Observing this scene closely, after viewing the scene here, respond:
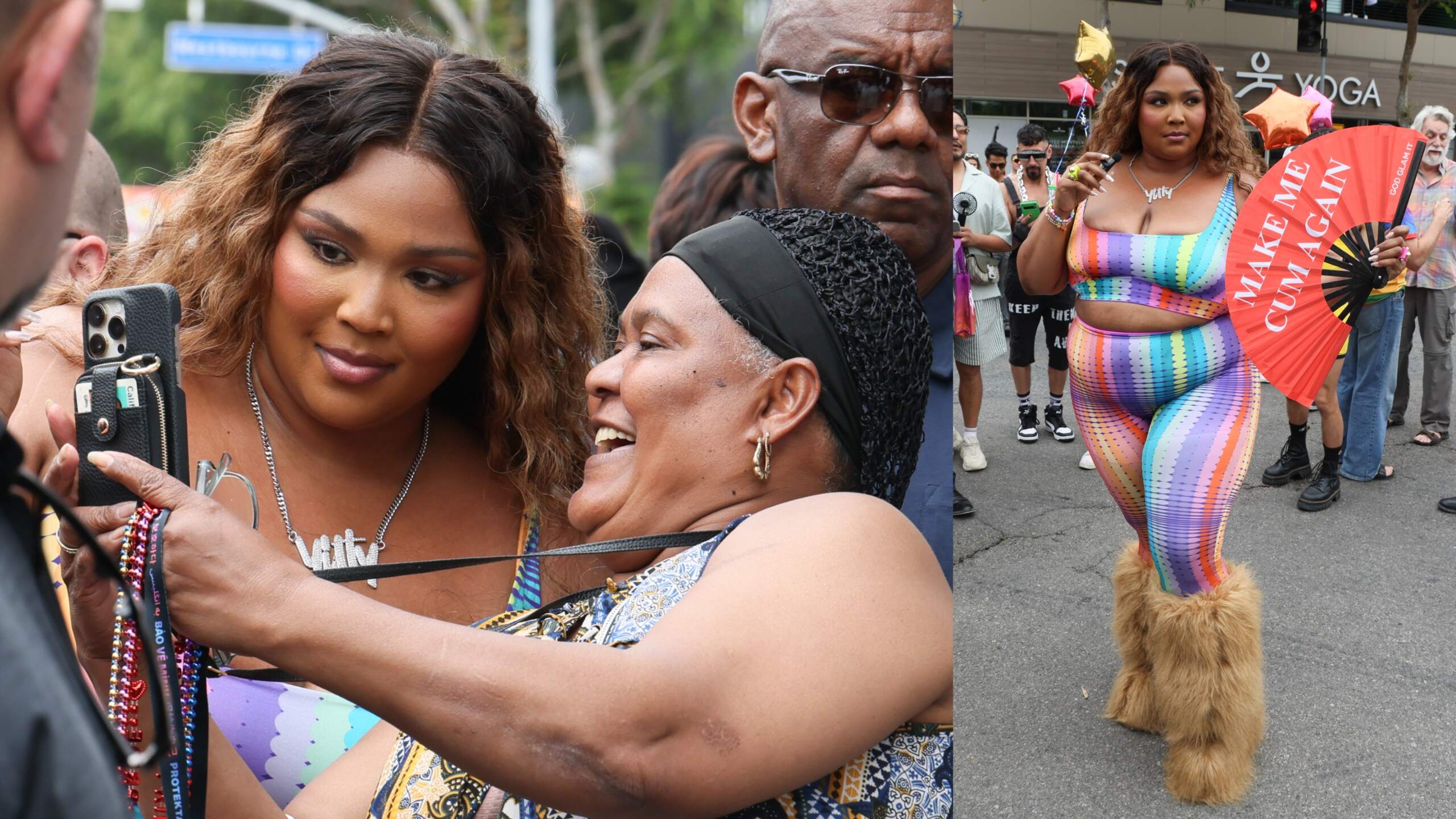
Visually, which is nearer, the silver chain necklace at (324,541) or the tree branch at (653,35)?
the silver chain necklace at (324,541)

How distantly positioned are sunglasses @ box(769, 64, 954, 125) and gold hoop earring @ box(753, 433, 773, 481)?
451mm

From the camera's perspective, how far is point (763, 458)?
1.57 m

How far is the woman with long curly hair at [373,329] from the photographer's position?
188 centimetres

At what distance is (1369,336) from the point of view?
4.62ft

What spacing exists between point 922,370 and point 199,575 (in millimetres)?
957

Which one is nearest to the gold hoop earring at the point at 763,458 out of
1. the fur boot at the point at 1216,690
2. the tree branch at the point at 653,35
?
the fur boot at the point at 1216,690

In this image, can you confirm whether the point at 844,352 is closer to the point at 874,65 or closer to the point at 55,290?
the point at 874,65

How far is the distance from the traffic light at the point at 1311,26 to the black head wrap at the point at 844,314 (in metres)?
0.56

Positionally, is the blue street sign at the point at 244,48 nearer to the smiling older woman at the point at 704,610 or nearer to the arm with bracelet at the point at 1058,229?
the smiling older woman at the point at 704,610

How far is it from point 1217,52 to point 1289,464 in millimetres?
524

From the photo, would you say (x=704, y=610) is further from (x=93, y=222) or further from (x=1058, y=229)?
(x=93, y=222)

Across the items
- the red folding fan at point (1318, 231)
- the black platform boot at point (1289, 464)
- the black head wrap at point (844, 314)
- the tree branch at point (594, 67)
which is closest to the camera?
the red folding fan at point (1318, 231)

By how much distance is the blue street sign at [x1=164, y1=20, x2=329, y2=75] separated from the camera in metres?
10.7

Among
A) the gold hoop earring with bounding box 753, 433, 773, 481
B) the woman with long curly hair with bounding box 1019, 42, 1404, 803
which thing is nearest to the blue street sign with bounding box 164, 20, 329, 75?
the gold hoop earring with bounding box 753, 433, 773, 481
